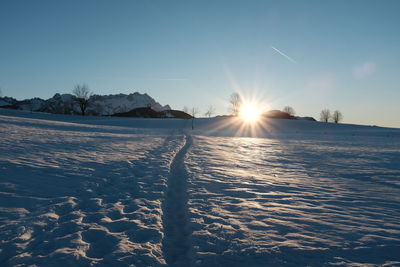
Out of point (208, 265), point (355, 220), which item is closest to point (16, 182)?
point (208, 265)

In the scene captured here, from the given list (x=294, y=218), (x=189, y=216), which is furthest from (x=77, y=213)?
(x=294, y=218)

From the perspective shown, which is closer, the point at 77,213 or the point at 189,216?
the point at 77,213

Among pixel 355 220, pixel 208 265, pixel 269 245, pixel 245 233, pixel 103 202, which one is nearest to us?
pixel 208 265

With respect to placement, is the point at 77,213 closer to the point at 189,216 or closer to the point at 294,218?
the point at 189,216

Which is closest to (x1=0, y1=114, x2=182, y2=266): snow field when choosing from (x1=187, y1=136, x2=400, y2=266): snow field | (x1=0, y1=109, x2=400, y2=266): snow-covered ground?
(x1=0, y1=109, x2=400, y2=266): snow-covered ground

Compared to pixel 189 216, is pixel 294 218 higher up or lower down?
higher up

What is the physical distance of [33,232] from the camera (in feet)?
16.1

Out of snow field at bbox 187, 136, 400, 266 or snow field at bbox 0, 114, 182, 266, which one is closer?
snow field at bbox 0, 114, 182, 266

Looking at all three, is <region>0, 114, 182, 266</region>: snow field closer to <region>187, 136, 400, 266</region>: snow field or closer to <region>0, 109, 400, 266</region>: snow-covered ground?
<region>0, 109, 400, 266</region>: snow-covered ground

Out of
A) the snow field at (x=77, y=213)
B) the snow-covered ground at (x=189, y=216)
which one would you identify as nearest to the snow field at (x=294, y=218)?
the snow-covered ground at (x=189, y=216)

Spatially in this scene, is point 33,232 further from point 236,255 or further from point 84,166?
point 84,166

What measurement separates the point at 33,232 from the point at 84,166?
21.2 ft

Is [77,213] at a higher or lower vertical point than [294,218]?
lower

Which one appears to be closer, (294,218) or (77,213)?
(77,213)
